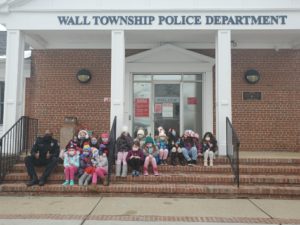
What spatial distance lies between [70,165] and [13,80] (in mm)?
3128

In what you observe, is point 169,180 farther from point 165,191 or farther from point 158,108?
point 158,108

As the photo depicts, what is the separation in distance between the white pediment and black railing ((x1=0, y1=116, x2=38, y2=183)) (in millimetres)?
3899

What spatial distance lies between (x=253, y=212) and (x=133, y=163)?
2.87 meters

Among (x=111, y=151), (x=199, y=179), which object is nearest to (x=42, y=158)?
(x=111, y=151)

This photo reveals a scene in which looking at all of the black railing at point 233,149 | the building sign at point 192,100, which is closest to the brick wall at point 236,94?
the building sign at point 192,100

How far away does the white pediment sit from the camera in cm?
1037

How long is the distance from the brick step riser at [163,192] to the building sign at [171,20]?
4.46m

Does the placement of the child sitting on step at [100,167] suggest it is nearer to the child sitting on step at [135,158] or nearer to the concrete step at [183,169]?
the child sitting on step at [135,158]

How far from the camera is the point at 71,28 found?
8805mm

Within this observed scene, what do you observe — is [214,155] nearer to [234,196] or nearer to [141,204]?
[234,196]

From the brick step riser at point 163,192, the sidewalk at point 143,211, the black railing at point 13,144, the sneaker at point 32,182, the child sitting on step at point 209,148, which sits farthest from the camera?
the child sitting on step at point 209,148

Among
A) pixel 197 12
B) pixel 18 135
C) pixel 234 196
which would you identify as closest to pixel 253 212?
pixel 234 196

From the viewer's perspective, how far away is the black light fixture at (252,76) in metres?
10.4

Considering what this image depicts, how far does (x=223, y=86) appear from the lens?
852cm
